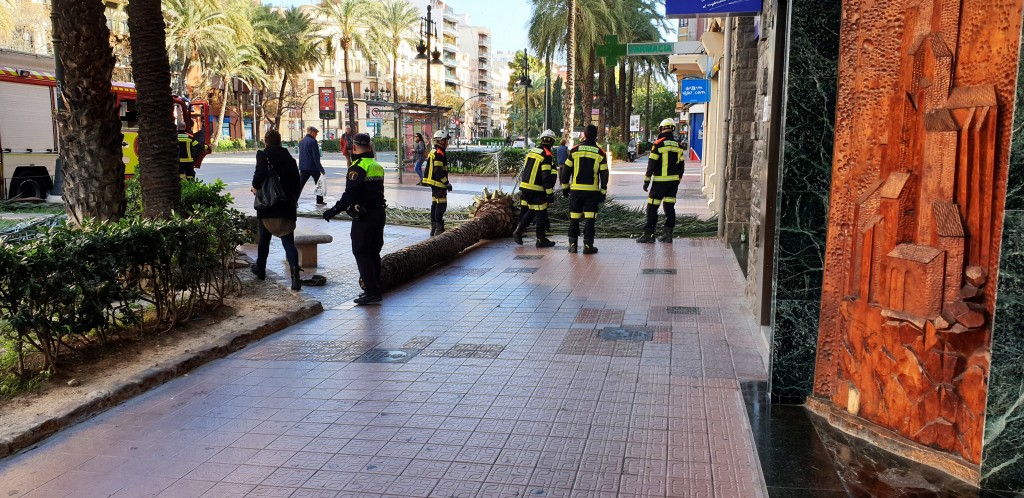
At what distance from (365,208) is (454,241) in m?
3.32

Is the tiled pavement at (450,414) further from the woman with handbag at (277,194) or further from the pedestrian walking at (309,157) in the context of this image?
the pedestrian walking at (309,157)

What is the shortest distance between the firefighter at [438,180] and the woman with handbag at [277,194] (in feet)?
13.9

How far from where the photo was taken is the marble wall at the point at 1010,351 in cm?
337

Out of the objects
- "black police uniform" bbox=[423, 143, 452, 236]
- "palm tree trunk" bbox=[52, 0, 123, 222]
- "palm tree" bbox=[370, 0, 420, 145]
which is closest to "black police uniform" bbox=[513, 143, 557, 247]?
"black police uniform" bbox=[423, 143, 452, 236]

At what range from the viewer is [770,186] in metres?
6.36

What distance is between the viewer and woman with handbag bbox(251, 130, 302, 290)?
881 centimetres

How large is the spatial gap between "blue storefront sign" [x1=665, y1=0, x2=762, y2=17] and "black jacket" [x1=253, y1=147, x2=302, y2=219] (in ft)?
14.7

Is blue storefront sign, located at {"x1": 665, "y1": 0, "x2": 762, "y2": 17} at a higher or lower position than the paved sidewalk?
higher

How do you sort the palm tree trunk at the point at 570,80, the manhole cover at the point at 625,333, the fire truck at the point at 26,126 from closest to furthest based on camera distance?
the manhole cover at the point at 625,333 → the fire truck at the point at 26,126 → the palm tree trunk at the point at 570,80

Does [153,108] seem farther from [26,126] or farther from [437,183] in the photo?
[26,126]

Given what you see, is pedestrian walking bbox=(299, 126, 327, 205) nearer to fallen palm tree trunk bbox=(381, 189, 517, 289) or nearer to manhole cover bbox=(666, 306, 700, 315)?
fallen palm tree trunk bbox=(381, 189, 517, 289)

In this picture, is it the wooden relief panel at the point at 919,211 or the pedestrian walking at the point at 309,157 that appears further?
the pedestrian walking at the point at 309,157

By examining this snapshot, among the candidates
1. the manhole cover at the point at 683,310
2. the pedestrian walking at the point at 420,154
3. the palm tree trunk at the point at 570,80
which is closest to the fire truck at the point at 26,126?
the pedestrian walking at the point at 420,154

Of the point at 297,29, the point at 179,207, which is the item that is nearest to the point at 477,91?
the point at 297,29
